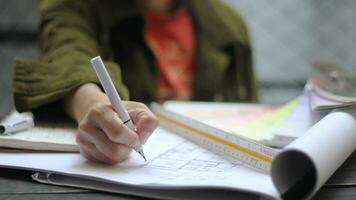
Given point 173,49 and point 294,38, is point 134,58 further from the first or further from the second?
point 294,38

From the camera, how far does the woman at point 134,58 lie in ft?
1.93

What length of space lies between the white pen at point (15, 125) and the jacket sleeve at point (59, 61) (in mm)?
36

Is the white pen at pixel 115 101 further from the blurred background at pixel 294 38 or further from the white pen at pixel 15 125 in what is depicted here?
the blurred background at pixel 294 38

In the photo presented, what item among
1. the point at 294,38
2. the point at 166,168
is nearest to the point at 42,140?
the point at 166,168

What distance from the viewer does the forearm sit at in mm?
559

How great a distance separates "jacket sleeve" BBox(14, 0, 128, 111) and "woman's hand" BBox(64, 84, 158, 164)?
136 mm

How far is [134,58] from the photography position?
93cm

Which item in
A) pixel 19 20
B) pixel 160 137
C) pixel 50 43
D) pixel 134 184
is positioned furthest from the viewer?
pixel 19 20

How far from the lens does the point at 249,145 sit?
1.60 feet

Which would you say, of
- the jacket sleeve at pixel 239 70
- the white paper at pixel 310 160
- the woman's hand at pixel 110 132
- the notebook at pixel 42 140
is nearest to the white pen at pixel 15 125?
the notebook at pixel 42 140

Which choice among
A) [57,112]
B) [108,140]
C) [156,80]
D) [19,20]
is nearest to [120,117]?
[108,140]

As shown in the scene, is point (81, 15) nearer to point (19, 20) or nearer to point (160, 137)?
point (160, 137)

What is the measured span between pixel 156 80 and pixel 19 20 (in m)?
0.60

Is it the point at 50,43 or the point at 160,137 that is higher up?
the point at 50,43
